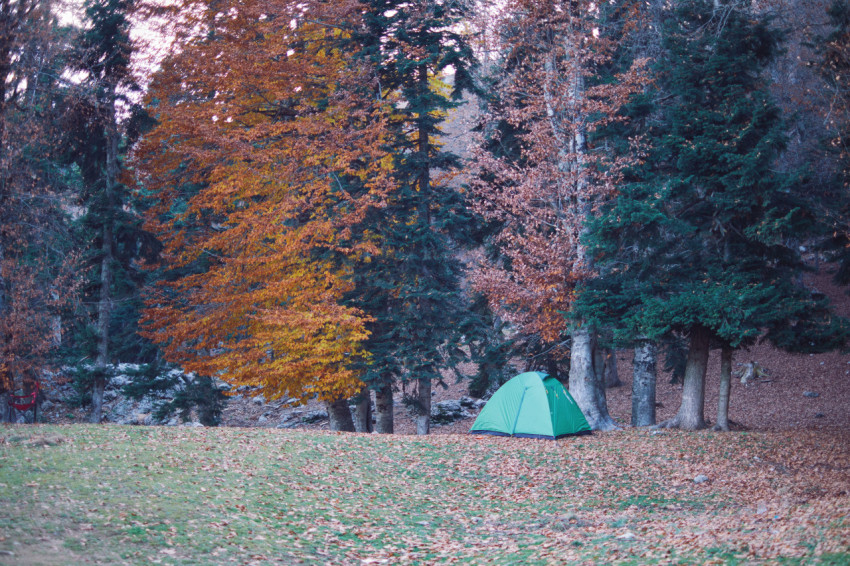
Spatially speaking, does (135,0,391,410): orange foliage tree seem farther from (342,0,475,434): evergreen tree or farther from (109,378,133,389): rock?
(109,378,133,389): rock

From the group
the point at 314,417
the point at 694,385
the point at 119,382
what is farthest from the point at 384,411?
the point at 119,382

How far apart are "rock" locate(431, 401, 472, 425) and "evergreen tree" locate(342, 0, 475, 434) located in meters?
5.75

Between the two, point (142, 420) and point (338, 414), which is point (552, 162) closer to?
point (338, 414)

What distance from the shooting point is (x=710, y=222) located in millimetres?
15164

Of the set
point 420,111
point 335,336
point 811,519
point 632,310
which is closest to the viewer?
point 811,519

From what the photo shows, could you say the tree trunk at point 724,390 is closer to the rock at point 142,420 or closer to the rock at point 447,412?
the rock at point 447,412

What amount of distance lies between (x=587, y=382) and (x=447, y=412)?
9341mm

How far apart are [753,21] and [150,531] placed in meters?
16.8

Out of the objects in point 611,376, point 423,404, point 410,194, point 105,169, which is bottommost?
point 423,404

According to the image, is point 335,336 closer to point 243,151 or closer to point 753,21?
point 243,151

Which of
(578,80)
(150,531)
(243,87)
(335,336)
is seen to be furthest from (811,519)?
(243,87)

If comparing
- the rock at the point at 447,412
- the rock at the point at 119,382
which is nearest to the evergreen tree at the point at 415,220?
the rock at the point at 447,412

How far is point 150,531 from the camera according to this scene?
6590 millimetres

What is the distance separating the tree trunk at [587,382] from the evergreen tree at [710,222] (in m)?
1.53
